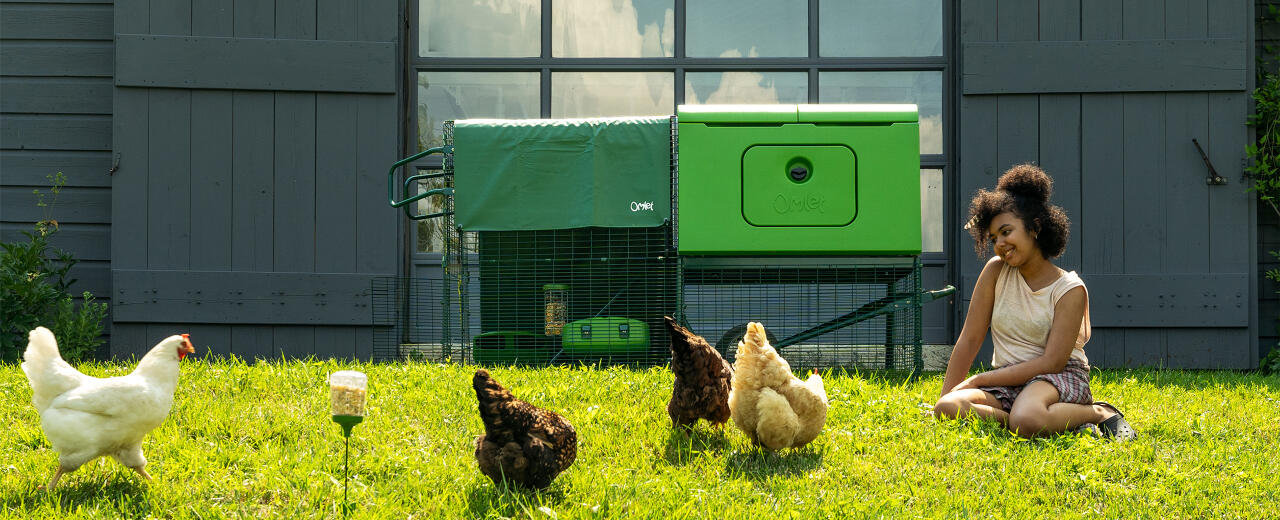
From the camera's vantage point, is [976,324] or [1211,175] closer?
[976,324]

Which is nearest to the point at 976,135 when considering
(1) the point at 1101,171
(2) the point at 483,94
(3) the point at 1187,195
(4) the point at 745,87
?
(1) the point at 1101,171

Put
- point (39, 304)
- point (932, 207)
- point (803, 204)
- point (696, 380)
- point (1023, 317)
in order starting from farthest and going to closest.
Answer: point (932, 207) → point (39, 304) → point (803, 204) → point (1023, 317) → point (696, 380)

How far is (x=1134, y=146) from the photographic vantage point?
5.68 metres

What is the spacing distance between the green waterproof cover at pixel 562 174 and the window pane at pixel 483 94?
1.59 meters

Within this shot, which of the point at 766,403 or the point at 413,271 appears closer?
the point at 766,403

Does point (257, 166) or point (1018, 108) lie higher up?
point (1018, 108)

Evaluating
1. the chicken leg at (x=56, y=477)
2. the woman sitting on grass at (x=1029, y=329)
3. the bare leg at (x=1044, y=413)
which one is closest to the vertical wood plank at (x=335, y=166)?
the chicken leg at (x=56, y=477)

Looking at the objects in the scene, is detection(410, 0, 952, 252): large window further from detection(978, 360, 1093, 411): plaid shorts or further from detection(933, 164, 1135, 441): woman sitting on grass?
detection(978, 360, 1093, 411): plaid shorts

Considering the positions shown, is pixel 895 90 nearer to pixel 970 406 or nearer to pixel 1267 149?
→ pixel 1267 149

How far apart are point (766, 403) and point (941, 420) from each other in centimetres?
90

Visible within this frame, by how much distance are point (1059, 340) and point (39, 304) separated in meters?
5.50

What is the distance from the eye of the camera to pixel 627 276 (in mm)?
4707

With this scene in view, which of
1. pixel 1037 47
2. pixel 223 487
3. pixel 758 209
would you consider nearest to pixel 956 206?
pixel 1037 47

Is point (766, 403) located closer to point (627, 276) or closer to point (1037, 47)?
point (627, 276)
